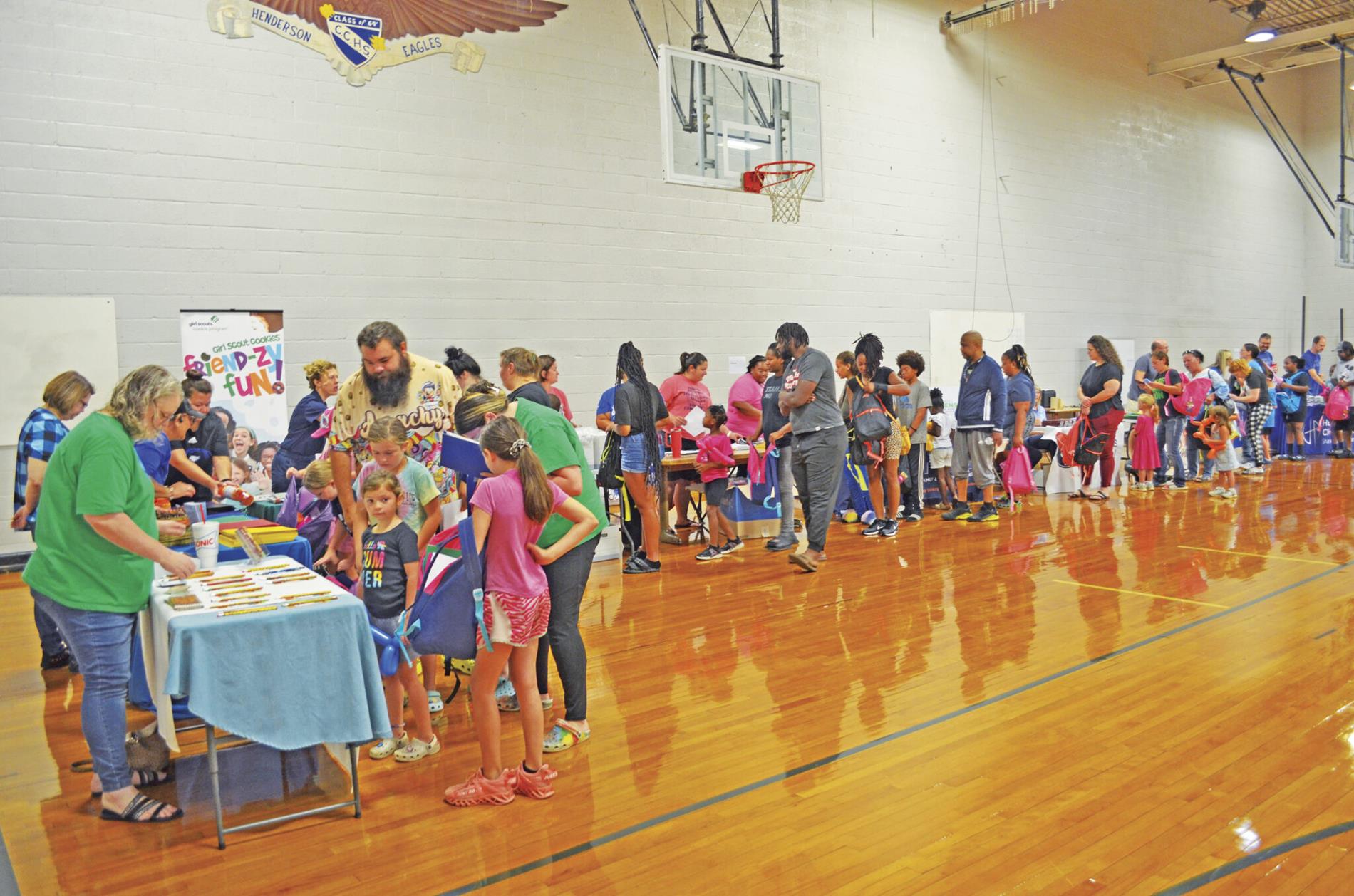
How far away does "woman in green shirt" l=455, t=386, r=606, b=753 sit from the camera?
3213 mm

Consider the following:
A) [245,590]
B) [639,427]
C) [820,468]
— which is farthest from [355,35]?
[245,590]

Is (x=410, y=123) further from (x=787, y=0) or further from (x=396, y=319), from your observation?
(x=787, y=0)

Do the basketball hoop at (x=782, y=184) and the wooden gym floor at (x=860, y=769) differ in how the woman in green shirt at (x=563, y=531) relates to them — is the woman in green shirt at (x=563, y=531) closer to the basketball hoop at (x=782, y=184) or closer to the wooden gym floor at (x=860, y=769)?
the wooden gym floor at (x=860, y=769)

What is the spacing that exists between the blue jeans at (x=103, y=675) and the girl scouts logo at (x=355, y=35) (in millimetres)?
5990

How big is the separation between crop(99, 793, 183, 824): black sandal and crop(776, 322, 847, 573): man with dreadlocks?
399cm

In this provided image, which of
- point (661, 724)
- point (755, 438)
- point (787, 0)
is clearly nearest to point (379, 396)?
point (661, 724)

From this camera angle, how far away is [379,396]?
386cm

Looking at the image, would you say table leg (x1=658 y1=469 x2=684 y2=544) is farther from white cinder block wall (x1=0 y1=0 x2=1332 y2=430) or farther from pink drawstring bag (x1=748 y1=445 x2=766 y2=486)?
white cinder block wall (x1=0 y1=0 x2=1332 y2=430)

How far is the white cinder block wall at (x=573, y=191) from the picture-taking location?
22.3ft

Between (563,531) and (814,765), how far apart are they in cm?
111

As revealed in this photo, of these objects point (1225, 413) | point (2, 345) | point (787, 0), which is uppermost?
point (787, 0)

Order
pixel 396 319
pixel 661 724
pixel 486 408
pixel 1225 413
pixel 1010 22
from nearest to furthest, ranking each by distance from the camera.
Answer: pixel 486 408, pixel 661 724, pixel 396 319, pixel 1225 413, pixel 1010 22

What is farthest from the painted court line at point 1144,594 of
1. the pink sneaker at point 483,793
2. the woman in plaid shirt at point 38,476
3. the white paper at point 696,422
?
the woman in plaid shirt at point 38,476

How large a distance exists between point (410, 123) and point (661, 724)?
611 centimetres
